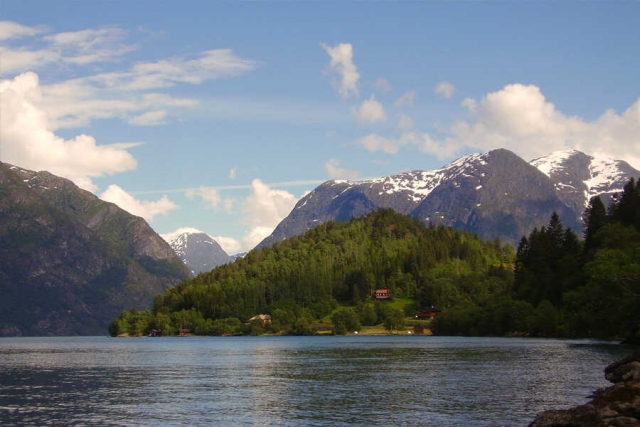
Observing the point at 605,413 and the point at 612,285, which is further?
the point at 612,285

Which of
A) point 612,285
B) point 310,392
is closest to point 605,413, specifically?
point 310,392

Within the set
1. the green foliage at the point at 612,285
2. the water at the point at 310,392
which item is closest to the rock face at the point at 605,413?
the water at the point at 310,392

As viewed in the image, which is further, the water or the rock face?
the water

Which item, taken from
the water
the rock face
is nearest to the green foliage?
the water

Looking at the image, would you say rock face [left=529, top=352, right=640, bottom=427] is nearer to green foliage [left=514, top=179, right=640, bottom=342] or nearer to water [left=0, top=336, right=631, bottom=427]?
water [left=0, top=336, right=631, bottom=427]

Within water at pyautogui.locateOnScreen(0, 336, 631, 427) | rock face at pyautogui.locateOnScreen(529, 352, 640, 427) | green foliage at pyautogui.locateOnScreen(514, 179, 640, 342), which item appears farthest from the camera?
green foliage at pyautogui.locateOnScreen(514, 179, 640, 342)

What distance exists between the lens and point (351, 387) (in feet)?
270

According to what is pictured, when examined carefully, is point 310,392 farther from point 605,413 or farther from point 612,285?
point 612,285

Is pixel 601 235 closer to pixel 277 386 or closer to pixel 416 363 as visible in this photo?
pixel 416 363

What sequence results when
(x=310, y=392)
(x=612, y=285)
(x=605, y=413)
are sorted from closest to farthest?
(x=605, y=413) < (x=310, y=392) < (x=612, y=285)

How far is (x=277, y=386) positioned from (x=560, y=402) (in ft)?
113

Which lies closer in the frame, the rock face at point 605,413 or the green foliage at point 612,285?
the rock face at point 605,413

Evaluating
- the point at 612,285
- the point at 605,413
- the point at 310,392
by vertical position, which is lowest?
the point at 310,392

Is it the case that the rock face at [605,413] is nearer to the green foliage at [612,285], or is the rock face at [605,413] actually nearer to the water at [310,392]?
the water at [310,392]
